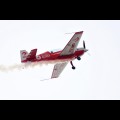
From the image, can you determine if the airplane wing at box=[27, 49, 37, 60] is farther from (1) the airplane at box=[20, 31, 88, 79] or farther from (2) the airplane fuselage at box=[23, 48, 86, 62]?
(2) the airplane fuselage at box=[23, 48, 86, 62]

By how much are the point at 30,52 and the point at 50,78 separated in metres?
5.09

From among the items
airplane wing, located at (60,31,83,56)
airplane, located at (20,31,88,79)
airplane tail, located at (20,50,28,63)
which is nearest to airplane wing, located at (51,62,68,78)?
airplane, located at (20,31,88,79)

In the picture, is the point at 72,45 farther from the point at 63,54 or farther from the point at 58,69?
the point at 58,69

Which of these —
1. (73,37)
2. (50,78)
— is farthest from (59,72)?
(73,37)

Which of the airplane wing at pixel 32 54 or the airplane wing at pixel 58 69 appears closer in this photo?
the airplane wing at pixel 32 54

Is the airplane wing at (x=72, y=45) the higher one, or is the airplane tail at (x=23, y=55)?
the airplane wing at (x=72, y=45)

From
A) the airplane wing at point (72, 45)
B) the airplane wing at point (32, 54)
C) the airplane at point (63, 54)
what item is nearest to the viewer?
the airplane wing at point (32, 54)

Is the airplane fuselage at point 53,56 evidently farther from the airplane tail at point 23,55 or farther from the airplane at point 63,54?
the airplane tail at point 23,55

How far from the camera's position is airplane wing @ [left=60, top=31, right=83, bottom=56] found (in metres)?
44.6

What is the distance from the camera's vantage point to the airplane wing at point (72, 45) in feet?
146

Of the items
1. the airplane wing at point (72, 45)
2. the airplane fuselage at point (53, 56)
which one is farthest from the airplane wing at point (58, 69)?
the airplane wing at point (72, 45)

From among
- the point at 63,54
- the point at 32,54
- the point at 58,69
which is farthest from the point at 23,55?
the point at 58,69

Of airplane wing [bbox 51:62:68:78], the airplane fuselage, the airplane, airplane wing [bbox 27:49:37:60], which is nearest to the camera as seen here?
airplane wing [bbox 27:49:37:60]
